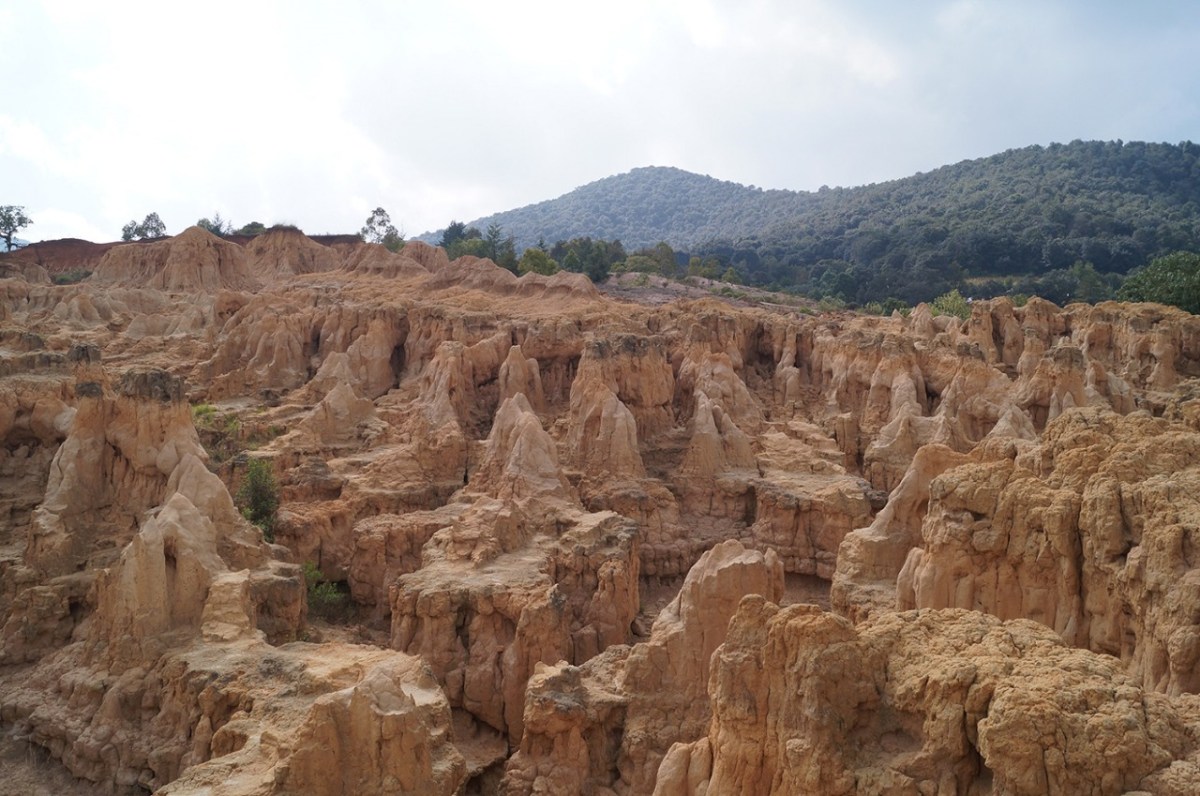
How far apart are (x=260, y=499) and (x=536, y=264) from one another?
3135 cm

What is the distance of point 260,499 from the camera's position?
20844mm

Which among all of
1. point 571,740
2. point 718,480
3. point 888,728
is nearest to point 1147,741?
point 888,728

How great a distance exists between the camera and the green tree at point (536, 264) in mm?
50062

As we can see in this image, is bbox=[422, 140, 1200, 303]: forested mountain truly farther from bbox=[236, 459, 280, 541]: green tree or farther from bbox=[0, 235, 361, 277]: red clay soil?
bbox=[236, 459, 280, 541]: green tree

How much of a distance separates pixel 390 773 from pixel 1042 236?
3137 inches

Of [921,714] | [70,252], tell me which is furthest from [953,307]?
[70,252]

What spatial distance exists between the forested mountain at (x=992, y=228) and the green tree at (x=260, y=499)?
57626mm

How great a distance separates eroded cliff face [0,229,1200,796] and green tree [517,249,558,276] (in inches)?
605

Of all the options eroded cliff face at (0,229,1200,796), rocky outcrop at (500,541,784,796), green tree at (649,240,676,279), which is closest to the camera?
eroded cliff face at (0,229,1200,796)

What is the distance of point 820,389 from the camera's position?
31766 millimetres

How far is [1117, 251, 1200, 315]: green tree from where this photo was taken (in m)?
41.4

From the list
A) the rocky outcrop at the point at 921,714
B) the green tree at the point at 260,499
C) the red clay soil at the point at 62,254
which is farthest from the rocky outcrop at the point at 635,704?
the red clay soil at the point at 62,254

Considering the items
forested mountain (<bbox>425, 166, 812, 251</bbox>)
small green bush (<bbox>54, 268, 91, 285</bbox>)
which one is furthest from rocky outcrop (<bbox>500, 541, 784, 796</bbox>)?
forested mountain (<bbox>425, 166, 812, 251</bbox>)

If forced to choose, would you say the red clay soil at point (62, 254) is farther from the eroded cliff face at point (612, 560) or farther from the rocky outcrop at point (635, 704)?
the rocky outcrop at point (635, 704)
